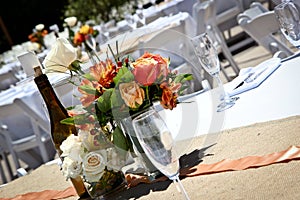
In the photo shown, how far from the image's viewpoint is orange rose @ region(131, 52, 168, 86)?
4.42 feet

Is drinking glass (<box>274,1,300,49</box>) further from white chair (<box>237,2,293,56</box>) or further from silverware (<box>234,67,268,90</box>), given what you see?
white chair (<box>237,2,293,56</box>)

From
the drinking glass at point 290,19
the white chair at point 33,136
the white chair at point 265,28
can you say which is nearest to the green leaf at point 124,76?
the drinking glass at point 290,19

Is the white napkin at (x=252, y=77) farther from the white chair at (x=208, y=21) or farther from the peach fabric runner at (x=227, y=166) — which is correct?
the white chair at (x=208, y=21)

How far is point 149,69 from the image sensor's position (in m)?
1.36

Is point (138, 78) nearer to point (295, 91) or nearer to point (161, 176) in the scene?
point (161, 176)

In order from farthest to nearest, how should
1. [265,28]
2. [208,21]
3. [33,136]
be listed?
[208,21] → [33,136] → [265,28]

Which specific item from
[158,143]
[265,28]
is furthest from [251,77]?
[265,28]

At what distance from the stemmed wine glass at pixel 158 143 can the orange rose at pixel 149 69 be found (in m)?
0.25

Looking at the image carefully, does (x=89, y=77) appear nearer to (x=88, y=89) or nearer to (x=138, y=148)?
(x=88, y=89)

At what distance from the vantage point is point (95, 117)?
1.42 metres

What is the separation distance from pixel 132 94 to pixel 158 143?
26 cm

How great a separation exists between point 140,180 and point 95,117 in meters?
0.20

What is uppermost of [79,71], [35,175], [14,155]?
[79,71]

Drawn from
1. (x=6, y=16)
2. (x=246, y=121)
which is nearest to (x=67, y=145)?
(x=246, y=121)
